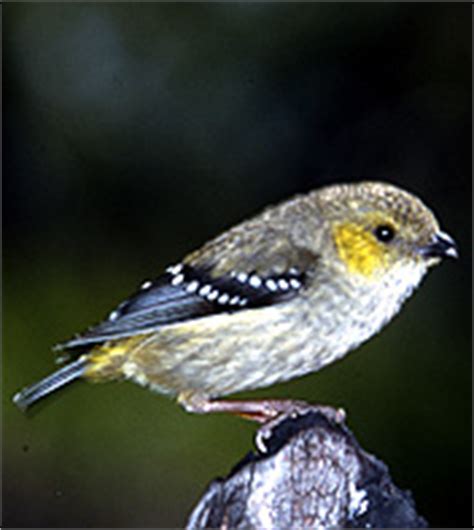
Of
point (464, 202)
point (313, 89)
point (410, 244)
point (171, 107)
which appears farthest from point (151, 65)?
point (410, 244)

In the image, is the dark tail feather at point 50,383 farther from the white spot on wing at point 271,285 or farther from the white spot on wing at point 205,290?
the white spot on wing at point 271,285

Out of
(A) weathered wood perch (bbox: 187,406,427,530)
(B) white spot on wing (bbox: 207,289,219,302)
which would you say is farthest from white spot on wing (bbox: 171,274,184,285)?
(A) weathered wood perch (bbox: 187,406,427,530)

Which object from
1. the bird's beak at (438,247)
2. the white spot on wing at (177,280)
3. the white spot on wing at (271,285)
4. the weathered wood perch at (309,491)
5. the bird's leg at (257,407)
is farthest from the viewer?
the white spot on wing at (177,280)

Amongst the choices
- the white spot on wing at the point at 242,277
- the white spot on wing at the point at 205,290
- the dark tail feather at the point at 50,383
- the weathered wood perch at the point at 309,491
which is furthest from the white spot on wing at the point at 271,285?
the weathered wood perch at the point at 309,491

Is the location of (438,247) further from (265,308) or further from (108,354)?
(108,354)

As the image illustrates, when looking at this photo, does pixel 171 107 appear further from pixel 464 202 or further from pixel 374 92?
pixel 464 202

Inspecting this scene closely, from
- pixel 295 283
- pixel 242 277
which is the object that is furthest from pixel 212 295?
pixel 295 283

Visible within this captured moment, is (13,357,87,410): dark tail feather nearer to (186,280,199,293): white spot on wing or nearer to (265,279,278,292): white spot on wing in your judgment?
(186,280,199,293): white spot on wing
